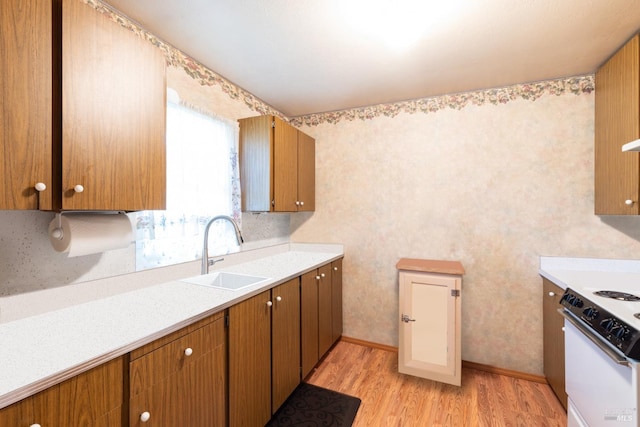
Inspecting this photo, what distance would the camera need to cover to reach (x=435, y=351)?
2121 millimetres

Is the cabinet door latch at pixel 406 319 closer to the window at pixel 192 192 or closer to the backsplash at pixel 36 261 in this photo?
the window at pixel 192 192

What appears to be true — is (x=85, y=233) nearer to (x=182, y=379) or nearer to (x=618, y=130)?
(x=182, y=379)

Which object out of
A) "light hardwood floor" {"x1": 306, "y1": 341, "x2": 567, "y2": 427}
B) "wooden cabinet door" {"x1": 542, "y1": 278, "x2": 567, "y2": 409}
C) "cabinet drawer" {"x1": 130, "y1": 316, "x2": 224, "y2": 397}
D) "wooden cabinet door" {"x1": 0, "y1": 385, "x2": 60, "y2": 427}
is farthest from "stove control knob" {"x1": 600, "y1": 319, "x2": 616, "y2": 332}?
"wooden cabinet door" {"x1": 0, "y1": 385, "x2": 60, "y2": 427}

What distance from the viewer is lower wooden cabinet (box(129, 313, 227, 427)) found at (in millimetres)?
954

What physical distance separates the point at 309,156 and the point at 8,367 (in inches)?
94.3

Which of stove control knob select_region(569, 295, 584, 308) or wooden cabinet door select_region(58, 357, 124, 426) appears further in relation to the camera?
stove control knob select_region(569, 295, 584, 308)

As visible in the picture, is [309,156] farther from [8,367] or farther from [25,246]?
[8,367]

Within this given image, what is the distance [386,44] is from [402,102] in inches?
38.5

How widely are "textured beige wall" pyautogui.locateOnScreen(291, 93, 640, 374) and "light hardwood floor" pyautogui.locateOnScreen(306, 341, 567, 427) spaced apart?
9.2 inches

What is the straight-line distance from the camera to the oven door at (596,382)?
0.98 metres

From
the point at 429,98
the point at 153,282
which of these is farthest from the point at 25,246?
the point at 429,98

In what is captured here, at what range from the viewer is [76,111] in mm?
990

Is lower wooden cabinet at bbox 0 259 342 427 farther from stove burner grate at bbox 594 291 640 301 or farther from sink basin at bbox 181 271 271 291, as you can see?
stove burner grate at bbox 594 291 640 301

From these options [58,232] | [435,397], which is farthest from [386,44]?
[435,397]
